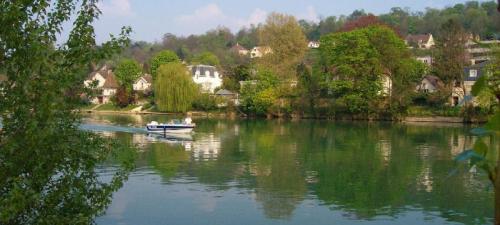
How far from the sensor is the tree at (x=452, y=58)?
5509cm

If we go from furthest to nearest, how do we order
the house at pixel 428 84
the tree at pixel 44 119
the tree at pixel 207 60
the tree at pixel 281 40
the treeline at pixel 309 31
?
the treeline at pixel 309 31, the tree at pixel 207 60, the tree at pixel 281 40, the house at pixel 428 84, the tree at pixel 44 119

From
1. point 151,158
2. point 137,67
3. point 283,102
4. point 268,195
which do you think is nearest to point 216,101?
point 283,102

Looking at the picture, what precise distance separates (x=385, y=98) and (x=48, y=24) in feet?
166

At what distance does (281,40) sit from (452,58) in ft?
69.3

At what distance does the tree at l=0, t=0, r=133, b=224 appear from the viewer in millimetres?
6258

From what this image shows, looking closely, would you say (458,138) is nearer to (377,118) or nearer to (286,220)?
(377,118)

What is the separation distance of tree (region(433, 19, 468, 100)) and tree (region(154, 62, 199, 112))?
2596 cm

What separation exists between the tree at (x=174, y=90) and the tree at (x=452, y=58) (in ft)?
85.2

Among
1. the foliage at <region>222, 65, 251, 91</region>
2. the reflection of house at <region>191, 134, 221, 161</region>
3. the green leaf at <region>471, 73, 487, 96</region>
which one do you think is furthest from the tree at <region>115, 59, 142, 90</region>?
the green leaf at <region>471, 73, 487, 96</region>

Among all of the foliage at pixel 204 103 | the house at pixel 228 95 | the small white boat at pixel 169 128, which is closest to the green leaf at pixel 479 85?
the small white boat at pixel 169 128

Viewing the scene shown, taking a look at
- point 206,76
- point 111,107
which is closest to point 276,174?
point 111,107

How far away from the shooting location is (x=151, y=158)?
27.1 m

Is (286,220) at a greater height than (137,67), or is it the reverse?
(137,67)

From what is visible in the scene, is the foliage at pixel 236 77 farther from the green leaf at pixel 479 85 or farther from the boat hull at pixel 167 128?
the green leaf at pixel 479 85
